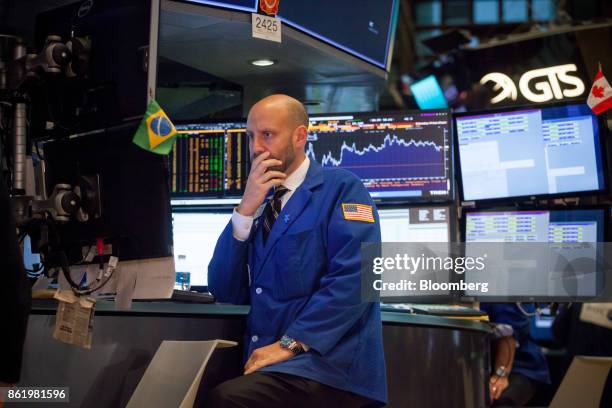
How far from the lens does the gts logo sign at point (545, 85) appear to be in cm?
464

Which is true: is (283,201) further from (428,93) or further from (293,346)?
(428,93)

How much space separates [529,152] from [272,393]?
2139 millimetres

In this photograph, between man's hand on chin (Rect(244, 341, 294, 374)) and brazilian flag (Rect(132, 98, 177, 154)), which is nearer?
brazilian flag (Rect(132, 98, 177, 154))

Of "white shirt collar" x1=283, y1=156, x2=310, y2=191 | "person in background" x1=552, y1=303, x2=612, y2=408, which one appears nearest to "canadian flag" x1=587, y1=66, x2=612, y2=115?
"person in background" x1=552, y1=303, x2=612, y2=408

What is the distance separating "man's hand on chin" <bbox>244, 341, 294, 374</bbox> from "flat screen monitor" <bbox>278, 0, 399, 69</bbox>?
5.42 ft

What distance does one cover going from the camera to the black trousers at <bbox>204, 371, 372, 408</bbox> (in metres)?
2.48

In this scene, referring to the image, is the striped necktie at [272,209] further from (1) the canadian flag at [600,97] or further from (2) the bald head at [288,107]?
(1) the canadian flag at [600,97]

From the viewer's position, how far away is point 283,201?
295 centimetres

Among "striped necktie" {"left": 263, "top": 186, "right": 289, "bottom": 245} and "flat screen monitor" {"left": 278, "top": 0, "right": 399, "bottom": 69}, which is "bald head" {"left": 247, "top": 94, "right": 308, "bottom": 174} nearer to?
"striped necktie" {"left": 263, "top": 186, "right": 289, "bottom": 245}

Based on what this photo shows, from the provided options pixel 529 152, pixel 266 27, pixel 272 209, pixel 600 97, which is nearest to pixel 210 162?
pixel 266 27

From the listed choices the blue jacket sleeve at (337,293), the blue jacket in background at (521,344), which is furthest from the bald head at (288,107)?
the blue jacket in background at (521,344)

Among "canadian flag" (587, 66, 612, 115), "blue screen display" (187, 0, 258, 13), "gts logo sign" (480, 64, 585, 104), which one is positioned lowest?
"canadian flag" (587, 66, 612, 115)

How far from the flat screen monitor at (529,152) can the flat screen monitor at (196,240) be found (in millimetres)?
1213

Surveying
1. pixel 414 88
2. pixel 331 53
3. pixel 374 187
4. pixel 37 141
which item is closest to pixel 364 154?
pixel 374 187
